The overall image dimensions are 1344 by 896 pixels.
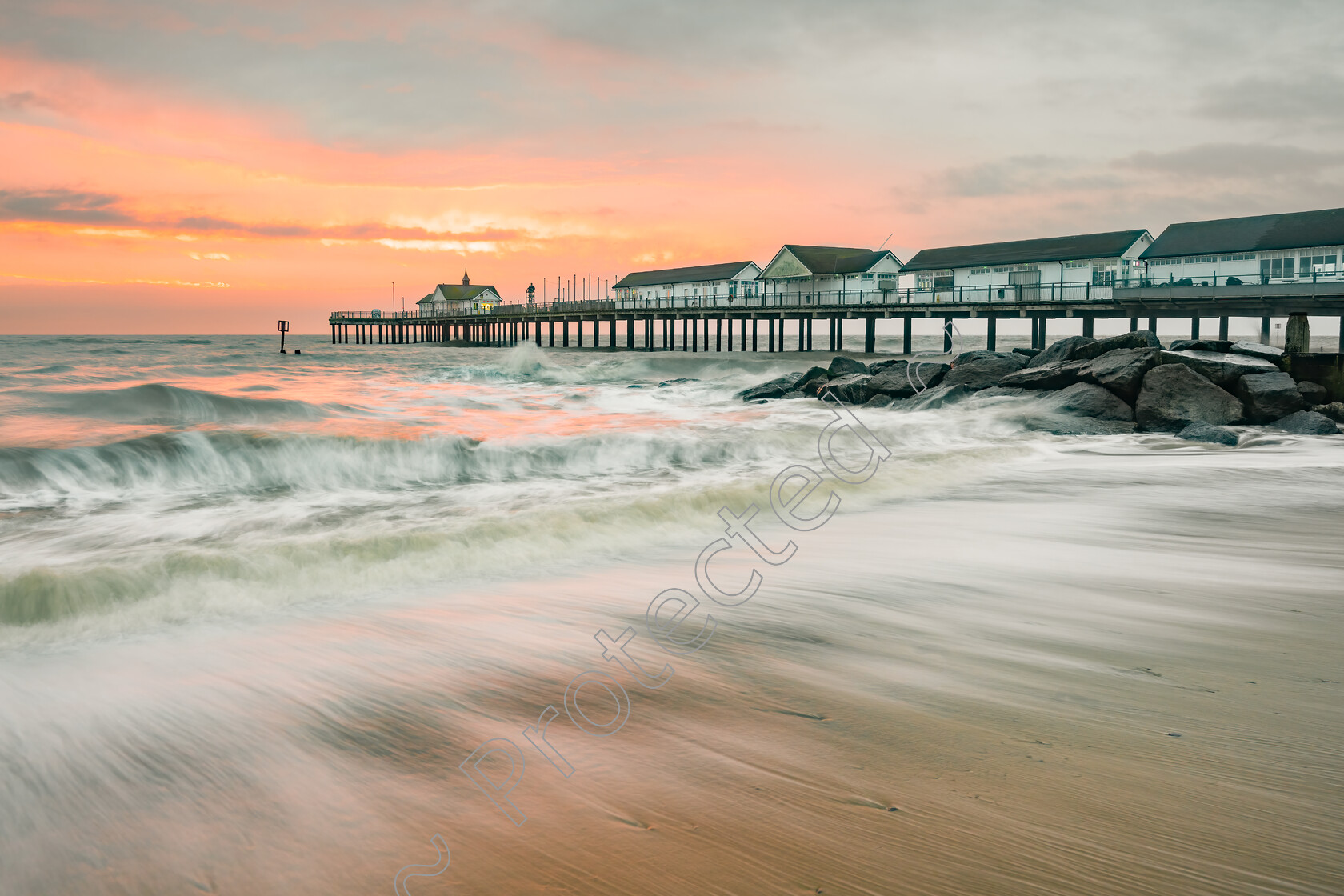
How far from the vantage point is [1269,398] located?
43.0 ft

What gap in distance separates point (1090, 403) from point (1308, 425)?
120 inches

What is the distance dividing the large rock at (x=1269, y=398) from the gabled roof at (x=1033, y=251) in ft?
96.1

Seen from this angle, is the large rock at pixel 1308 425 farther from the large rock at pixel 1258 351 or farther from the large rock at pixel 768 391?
the large rock at pixel 768 391

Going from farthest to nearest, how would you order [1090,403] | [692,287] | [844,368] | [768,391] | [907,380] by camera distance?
[692,287]
[844,368]
[768,391]
[907,380]
[1090,403]

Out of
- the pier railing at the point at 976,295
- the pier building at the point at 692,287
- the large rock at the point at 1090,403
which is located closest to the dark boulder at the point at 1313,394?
the large rock at the point at 1090,403

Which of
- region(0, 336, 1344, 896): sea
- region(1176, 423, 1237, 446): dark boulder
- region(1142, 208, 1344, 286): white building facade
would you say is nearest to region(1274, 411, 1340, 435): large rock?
region(1176, 423, 1237, 446): dark boulder

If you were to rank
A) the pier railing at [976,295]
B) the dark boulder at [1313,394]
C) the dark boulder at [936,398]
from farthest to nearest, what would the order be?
the pier railing at [976,295] → the dark boulder at [936,398] → the dark boulder at [1313,394]

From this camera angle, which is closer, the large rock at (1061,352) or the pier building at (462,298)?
the large rock at (1061,352)

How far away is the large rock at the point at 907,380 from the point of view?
18.6 m

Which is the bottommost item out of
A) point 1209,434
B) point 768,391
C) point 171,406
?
point 1209,434

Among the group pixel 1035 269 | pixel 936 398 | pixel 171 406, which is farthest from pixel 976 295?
pixel 171 406

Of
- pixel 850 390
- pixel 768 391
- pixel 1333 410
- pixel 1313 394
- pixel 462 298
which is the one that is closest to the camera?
pixel 1333 410

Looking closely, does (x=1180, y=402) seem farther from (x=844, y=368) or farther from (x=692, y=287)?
(x=692, y=287)

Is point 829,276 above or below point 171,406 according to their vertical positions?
above
